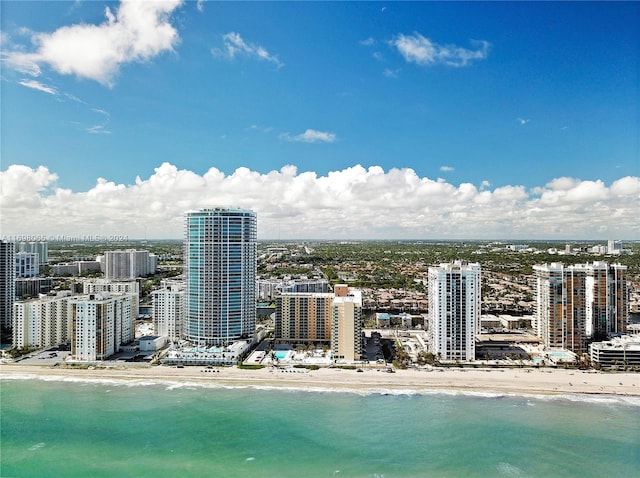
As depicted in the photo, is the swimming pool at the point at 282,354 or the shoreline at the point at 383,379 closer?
the shoreline at the point at 383,379

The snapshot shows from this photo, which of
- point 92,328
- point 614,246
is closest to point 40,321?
point 92,328

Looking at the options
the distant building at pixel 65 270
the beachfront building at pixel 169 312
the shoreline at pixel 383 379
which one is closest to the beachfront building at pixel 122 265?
the distant building at pixel 65 270

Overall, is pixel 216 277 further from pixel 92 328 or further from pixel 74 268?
pixel 74 268

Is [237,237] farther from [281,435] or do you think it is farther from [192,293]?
[281,435]

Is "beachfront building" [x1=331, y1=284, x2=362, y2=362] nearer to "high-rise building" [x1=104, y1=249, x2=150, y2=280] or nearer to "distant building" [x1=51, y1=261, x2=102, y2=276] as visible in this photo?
"high-rise building" [x1=104, y1=249, x2=150, y2=280]

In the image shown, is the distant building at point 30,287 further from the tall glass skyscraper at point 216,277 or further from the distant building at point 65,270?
the tall glass skyscraper at point 216,277

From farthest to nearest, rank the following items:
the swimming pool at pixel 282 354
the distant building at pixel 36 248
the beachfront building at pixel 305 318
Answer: the distant building at pixel 36 248 → the beachfront building at pixel 305 318 → the swimming pool at pixel 282 354
